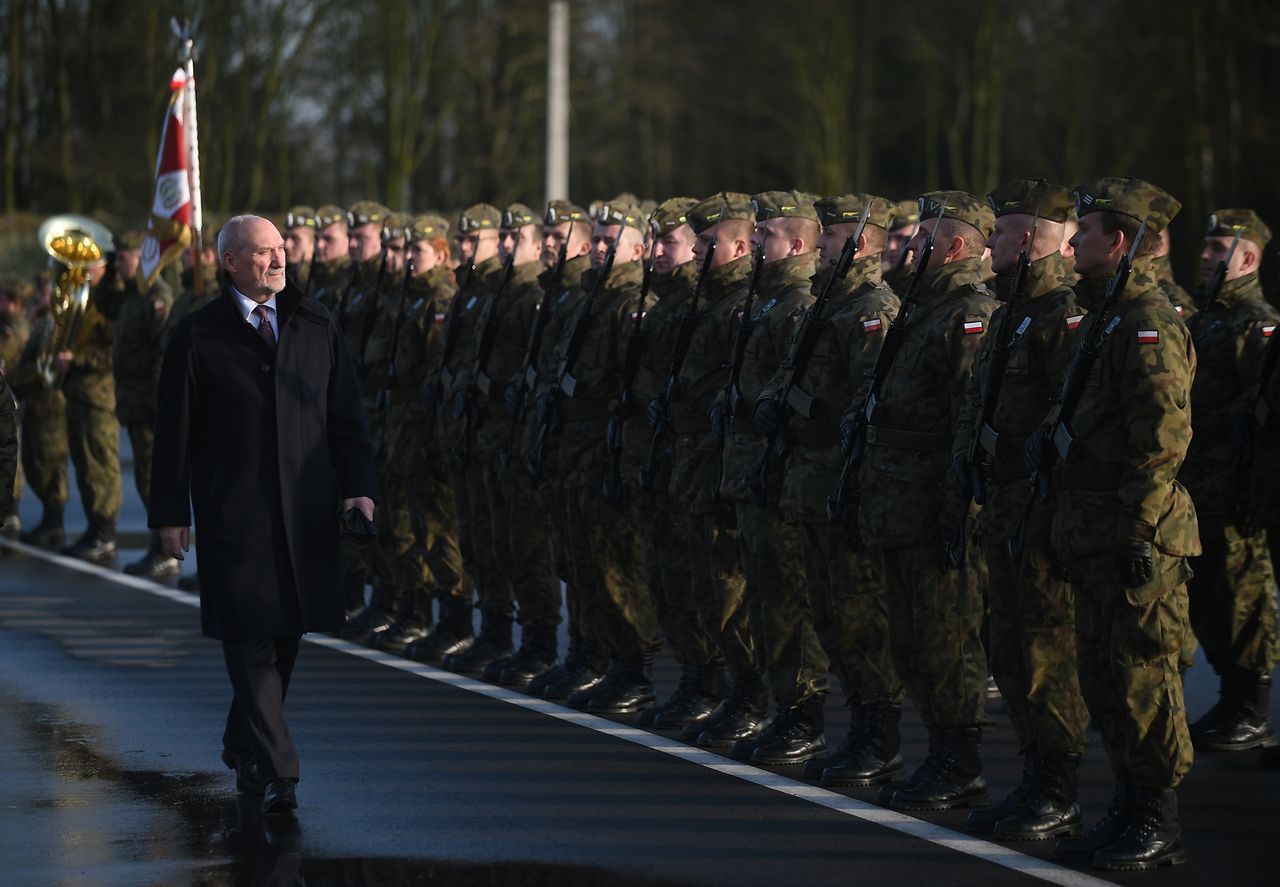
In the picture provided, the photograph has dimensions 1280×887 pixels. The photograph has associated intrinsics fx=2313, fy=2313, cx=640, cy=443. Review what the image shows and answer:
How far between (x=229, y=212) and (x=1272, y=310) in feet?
114

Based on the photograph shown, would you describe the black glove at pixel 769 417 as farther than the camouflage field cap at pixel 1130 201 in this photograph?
Yes

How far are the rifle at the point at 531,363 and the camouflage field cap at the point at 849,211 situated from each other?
7.76ft

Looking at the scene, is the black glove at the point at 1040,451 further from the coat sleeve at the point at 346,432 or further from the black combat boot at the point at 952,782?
the coat sleeve at the point at 346,432

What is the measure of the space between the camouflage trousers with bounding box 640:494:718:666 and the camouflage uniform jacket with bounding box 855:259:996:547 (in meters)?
1.66

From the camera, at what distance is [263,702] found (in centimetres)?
804

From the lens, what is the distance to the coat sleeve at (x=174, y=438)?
8055 mm

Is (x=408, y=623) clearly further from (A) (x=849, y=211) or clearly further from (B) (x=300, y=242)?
(A) (x=849, y=211)

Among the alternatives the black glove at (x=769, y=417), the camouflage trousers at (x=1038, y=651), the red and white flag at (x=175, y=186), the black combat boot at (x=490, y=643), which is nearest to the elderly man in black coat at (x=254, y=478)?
the black glove at (x=769, y=417)

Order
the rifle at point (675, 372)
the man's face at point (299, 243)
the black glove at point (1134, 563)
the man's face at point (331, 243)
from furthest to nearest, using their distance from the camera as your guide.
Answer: the man's face at point (299, 243), the man's face at point (331, 243), the rifle at point (675, 372), the black glove at point (1134, 563)

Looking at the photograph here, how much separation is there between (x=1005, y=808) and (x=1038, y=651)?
1.77ft

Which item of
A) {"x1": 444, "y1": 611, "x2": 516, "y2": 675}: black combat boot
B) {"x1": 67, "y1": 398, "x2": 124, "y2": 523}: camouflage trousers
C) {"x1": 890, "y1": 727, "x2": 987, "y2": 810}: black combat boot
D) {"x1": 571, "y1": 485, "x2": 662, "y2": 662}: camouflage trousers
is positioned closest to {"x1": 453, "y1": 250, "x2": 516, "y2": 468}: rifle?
{"x1": 444, "y1": 611, "x2": 516, "y2": 675}: black combat boot

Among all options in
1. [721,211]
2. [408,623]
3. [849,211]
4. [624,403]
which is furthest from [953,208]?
[408,623]

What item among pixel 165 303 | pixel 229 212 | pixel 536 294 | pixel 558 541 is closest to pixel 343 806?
pixel 558 541

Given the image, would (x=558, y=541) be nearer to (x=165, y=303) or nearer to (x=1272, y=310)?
(x=1272, y=310)
